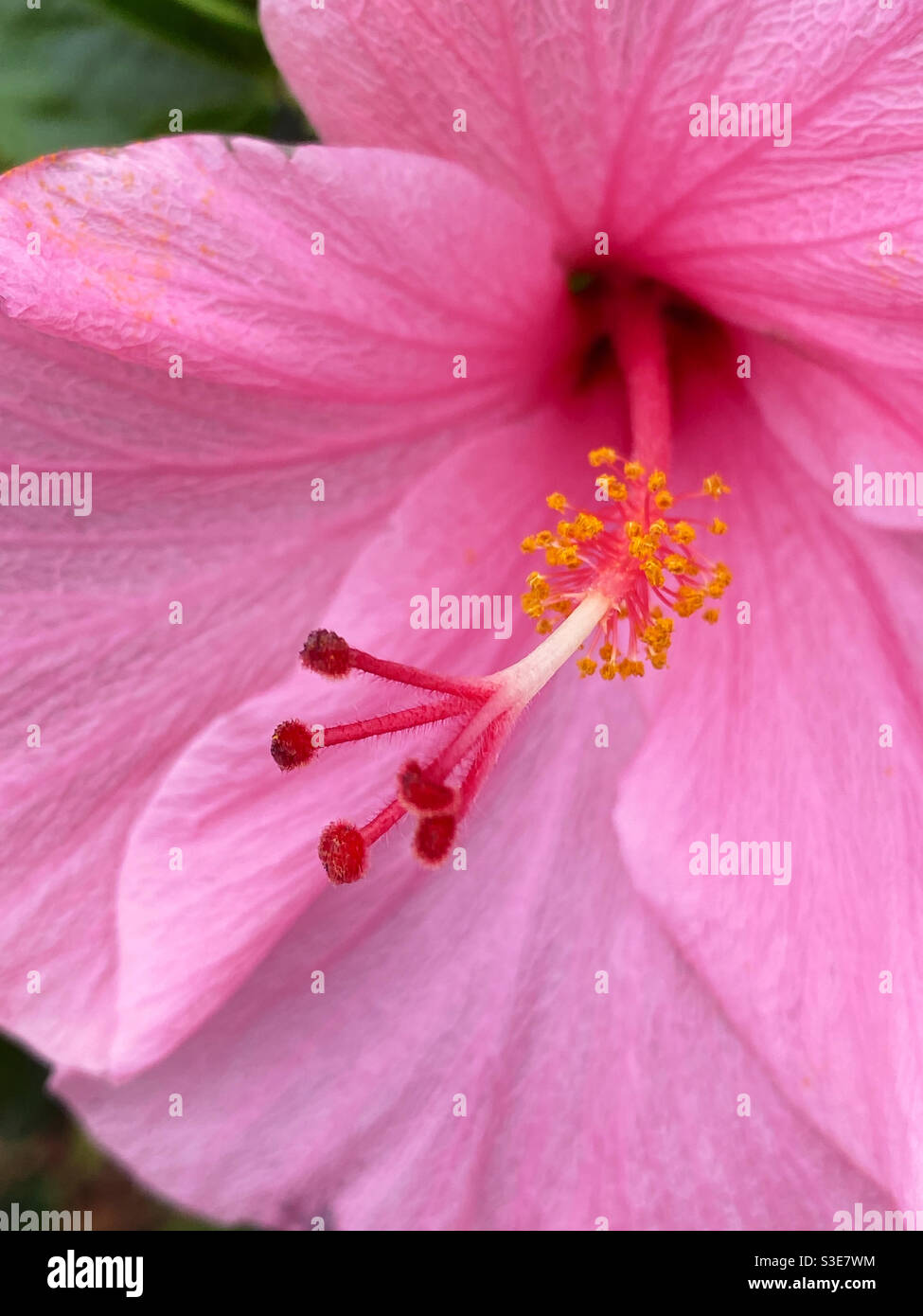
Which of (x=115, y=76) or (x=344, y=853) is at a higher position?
(x=115, y=76)

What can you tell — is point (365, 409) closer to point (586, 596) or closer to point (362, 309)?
point (362, 309)

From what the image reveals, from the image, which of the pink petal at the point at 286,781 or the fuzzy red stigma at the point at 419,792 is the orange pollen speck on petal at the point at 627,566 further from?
the fuzzy red stigma at the point at 419,792

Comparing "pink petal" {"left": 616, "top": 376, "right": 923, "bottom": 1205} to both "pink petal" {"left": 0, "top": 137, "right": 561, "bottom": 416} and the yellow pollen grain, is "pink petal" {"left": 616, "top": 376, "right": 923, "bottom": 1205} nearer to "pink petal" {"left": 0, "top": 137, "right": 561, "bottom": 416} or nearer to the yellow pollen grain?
the yellow pollen grain

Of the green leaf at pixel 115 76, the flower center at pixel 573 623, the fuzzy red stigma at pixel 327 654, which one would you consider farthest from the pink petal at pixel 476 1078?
the green leaf at pixel 115 76

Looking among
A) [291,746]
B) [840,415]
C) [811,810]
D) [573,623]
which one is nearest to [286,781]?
[291,746]

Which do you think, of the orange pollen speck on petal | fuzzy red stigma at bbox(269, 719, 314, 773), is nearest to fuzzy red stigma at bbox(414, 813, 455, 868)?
fuzzy red stigma at bbox(269, 719, 314, 773)

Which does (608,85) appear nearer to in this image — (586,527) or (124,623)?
(586,527)

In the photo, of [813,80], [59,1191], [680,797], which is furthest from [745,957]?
[59,1191]
